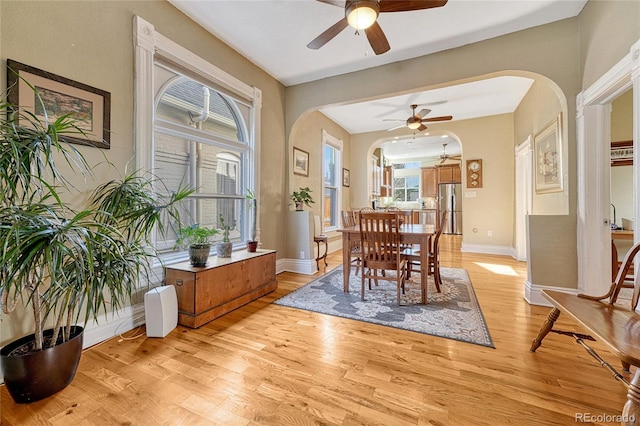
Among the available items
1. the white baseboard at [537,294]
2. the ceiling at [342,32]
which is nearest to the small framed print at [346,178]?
the ceiling at [342,32]

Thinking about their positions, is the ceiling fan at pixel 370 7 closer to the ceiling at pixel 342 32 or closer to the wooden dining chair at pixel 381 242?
the ceiling at pixel 342 32

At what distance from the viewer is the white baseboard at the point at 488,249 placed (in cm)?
516

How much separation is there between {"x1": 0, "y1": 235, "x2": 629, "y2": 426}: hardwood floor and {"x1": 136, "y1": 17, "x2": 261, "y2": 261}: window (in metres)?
1.17

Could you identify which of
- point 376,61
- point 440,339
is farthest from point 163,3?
point 440,339

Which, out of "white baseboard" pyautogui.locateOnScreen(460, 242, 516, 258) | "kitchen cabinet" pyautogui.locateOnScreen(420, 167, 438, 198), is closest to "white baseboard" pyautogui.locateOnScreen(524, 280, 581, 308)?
"white baseboard" pyautogui.locateOnScreen(460, 242, 516, 258)

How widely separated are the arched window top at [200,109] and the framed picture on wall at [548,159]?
12.6ft

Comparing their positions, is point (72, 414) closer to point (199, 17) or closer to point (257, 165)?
point (257, 165)

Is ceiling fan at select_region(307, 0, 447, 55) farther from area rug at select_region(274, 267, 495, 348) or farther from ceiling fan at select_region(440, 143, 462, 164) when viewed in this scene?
ceiling fan at select_region(440, 143, 462, 164)

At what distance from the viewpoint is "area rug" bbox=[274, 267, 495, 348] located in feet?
7.21

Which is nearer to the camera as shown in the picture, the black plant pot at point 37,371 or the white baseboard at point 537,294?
the black plant pot at point 37,371

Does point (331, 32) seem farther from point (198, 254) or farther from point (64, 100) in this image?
point (198, 254)

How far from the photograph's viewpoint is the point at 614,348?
109 centimetres

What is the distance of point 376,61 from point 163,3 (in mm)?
2403

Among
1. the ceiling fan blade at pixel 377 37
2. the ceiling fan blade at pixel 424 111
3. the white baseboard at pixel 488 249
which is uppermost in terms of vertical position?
the ceiling fan blade at pixel 424 111
